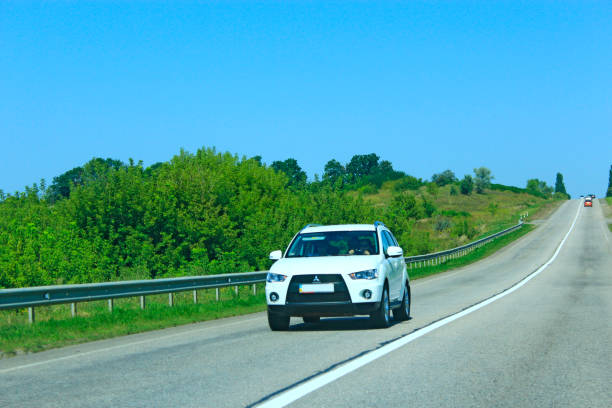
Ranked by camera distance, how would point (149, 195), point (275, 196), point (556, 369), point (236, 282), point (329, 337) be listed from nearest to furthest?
point (556, 369) < point (329, 337) < point (236, 282) < point (149, 195) < point (275, 196)

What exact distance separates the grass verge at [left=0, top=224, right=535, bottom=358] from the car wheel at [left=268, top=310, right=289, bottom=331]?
244 centimetres

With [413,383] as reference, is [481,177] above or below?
above

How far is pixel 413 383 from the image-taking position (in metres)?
7.23

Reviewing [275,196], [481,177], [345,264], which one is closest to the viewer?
[345,264]

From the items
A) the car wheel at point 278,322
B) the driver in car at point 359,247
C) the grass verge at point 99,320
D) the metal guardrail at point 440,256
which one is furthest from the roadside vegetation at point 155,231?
the driver in car at point 359,247

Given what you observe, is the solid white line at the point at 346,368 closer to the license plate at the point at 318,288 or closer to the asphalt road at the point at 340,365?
the asphalt road at the point at 340,365

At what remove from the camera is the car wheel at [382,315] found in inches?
487

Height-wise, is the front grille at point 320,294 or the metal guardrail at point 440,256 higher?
the front grille at point 320,294

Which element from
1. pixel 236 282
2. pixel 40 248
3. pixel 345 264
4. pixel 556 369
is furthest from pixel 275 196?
pixel 556 369

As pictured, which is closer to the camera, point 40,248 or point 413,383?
point 413,383

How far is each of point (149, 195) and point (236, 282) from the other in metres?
18.2

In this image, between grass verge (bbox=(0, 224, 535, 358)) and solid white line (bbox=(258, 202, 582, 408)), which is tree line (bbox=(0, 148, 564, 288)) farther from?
solid white line (bbox=(258, 202, 582, 408))

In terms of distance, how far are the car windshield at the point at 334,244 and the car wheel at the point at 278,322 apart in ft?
3.88

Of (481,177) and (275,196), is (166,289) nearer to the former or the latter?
(275,196)
